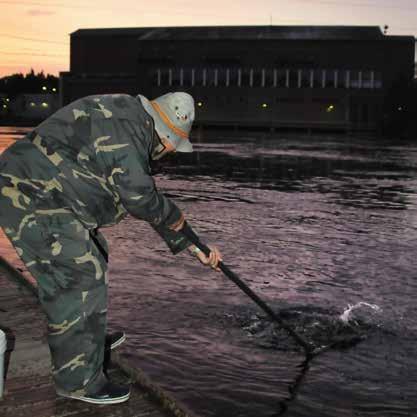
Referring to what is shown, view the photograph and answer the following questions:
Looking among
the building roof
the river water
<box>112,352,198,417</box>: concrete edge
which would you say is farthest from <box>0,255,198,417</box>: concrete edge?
the building roof

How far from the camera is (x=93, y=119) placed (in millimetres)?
2900

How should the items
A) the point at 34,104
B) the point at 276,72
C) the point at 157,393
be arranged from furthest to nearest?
1. the point at 34,104
2. the point at 276,72
3. the point at 157,393

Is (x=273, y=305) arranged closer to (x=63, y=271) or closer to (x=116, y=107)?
(x=63, y=271)

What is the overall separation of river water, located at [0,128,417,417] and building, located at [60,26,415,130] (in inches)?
2363

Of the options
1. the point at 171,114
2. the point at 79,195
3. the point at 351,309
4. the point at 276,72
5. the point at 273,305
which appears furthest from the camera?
the point at 276,72

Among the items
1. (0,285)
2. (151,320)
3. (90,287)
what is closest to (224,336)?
(151,320)

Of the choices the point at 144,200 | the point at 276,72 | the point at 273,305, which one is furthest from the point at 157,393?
the point at 276,72

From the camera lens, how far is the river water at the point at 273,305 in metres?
4.37

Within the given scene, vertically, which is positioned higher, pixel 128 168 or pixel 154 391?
pixel 128 168

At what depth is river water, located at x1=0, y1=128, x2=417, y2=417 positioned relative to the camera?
4.37 metres

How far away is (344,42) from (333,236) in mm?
66465

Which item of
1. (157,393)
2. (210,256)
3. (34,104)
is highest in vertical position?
(34,104)

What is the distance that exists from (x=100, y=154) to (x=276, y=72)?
73.6m

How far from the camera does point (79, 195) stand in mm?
2938
